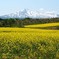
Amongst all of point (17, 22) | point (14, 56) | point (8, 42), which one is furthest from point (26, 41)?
point (17, 22)

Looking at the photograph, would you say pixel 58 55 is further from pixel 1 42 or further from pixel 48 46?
pixel 1 42

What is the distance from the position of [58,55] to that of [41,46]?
1.98 metres

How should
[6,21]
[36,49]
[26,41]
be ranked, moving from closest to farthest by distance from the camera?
1. [36,49]
2. [26,41]
3. [6,21]

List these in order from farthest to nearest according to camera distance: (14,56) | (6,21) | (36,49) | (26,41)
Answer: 1. (6,21)
2. (26,41)
3. (36,49)
4. (14,56)

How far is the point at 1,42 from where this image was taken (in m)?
21.7

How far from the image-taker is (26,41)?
2222 cm

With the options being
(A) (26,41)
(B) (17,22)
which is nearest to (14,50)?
(A) (26,41)

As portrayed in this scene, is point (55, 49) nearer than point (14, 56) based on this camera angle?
No

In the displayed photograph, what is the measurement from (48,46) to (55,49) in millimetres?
802

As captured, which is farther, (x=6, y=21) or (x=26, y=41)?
(x=6, y=21)

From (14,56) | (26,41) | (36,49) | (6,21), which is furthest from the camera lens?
(6,21)

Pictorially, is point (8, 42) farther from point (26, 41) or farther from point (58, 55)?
point (58, 55)

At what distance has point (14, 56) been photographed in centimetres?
1927

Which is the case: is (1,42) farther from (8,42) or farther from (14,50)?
(14,50)
